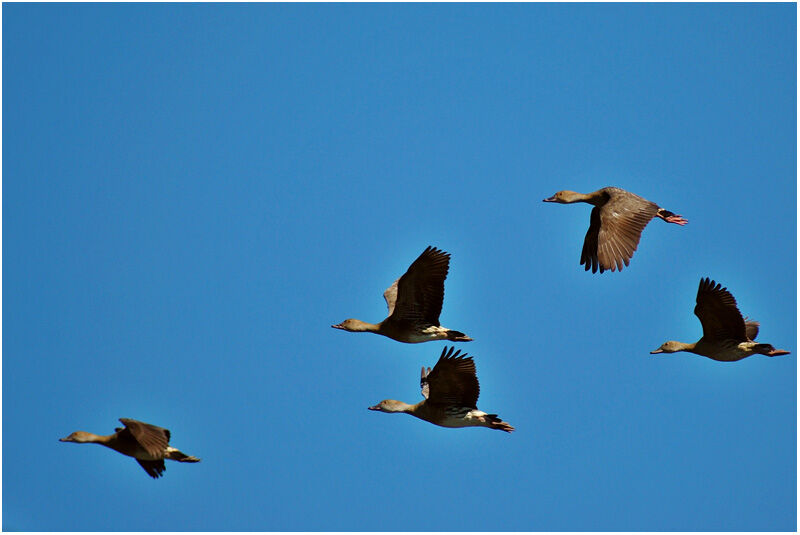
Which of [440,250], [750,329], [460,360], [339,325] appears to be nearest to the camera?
[460,360]

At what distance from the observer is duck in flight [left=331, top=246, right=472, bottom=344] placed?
76.0ft

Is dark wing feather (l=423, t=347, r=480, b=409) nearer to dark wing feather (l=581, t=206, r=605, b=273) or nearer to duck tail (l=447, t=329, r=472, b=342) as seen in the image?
duck tail (l=447, t=329, r=472, b=342)

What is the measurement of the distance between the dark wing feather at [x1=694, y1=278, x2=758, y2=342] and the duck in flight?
469cm

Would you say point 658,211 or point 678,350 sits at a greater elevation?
point 658,211

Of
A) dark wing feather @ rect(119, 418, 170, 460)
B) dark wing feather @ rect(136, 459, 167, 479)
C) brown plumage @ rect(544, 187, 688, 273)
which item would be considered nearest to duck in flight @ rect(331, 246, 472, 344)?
brown plumage @ rect(544, 187, 688, 273)

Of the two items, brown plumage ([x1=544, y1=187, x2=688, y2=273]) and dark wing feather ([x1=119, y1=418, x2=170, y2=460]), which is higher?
brown plumage ([x1=544, y1=187, x2=688, y2=273])

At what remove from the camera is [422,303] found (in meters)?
23.5

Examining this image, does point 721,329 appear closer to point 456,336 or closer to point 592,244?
point 592,244

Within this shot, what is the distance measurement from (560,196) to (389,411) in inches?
263

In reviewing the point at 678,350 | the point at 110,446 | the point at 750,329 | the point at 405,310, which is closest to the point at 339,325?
the point at 405,310

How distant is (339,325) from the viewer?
24875 mm

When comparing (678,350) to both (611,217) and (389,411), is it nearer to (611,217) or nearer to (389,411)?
(611,217)

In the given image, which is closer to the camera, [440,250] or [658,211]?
[440,250]

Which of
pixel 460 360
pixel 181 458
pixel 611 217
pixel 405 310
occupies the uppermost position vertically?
pixel 611 217
